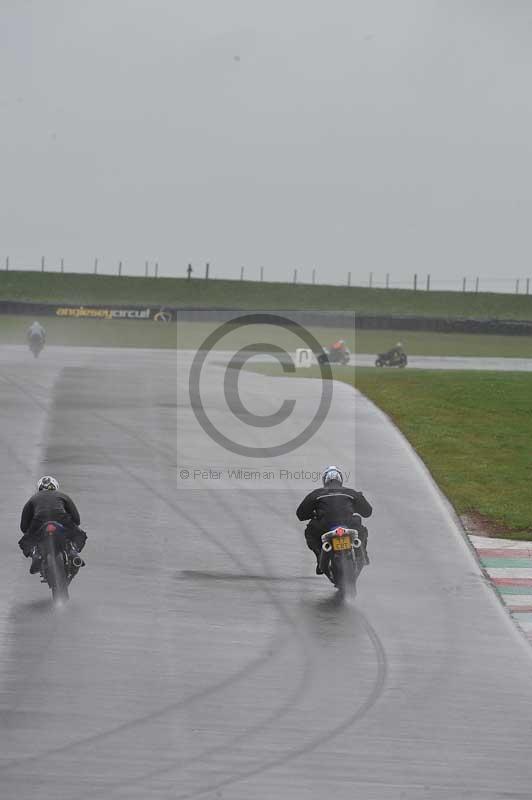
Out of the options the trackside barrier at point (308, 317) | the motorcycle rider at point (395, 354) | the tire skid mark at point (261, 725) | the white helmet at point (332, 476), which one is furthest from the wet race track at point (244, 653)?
the trackside barrier at point (308, 317)

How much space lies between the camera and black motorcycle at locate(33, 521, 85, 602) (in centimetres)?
1465

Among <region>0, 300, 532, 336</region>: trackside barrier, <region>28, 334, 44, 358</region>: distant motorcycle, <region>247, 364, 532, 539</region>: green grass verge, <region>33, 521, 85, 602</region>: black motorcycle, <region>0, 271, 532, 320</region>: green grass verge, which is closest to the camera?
<region>33, 521, 85, 602</region>: black motorcycle

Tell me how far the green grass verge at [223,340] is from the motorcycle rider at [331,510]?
4846cm

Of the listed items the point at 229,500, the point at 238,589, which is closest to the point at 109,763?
the point at 238,589

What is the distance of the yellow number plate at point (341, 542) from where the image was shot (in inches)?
603

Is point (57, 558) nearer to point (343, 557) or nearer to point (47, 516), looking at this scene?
point (47, 516)

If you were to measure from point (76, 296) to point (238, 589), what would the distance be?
81.8 metres

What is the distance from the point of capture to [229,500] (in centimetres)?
2164

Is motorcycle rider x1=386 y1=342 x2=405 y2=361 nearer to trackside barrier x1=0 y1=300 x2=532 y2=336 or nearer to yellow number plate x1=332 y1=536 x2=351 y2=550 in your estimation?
trackside barrier x1=0 y1=300 x2=532 y2=336

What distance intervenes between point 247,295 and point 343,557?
83642mm

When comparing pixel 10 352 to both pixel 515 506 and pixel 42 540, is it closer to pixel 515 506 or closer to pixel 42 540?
pixel 515 506

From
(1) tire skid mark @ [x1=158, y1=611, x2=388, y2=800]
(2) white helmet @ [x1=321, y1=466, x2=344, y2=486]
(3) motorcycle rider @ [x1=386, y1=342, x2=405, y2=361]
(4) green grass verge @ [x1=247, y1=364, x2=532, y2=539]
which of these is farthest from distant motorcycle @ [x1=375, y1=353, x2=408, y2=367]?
(1) tire skid mark @ [x1=158, y1=611, x2=388, y2=800]

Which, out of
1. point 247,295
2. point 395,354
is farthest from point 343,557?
point 247,295

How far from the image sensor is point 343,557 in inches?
608
